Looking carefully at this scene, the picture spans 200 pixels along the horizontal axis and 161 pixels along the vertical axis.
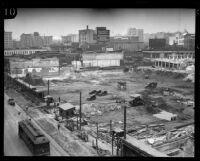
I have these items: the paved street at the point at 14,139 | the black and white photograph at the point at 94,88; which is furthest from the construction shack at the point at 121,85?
the paved street at the point at 14,139

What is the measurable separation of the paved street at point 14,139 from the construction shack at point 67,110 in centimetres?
73

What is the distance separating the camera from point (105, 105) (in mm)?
5711

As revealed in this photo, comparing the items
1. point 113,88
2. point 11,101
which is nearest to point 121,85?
point 113,88

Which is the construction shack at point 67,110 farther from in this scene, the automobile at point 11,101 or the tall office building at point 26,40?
the tall office building at point 26,40

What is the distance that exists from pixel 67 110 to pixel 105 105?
1168 millimetres

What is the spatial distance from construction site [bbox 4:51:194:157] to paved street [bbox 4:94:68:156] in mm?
134

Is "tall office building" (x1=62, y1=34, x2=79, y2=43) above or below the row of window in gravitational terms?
above

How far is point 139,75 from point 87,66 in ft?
4.52

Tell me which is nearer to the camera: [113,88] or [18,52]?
[18,52]

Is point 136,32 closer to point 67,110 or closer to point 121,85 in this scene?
point 121,85

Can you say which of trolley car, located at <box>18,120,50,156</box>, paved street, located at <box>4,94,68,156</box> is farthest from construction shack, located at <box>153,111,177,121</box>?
trolley car, located at <box>18,120,50,156</box>

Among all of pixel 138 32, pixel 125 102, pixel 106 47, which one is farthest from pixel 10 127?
pixel 138 32

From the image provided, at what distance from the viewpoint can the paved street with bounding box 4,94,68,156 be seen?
3755 millimetres

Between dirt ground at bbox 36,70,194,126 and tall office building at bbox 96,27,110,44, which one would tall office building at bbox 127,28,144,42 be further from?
dirt ground at bbox 36,70,194,126
